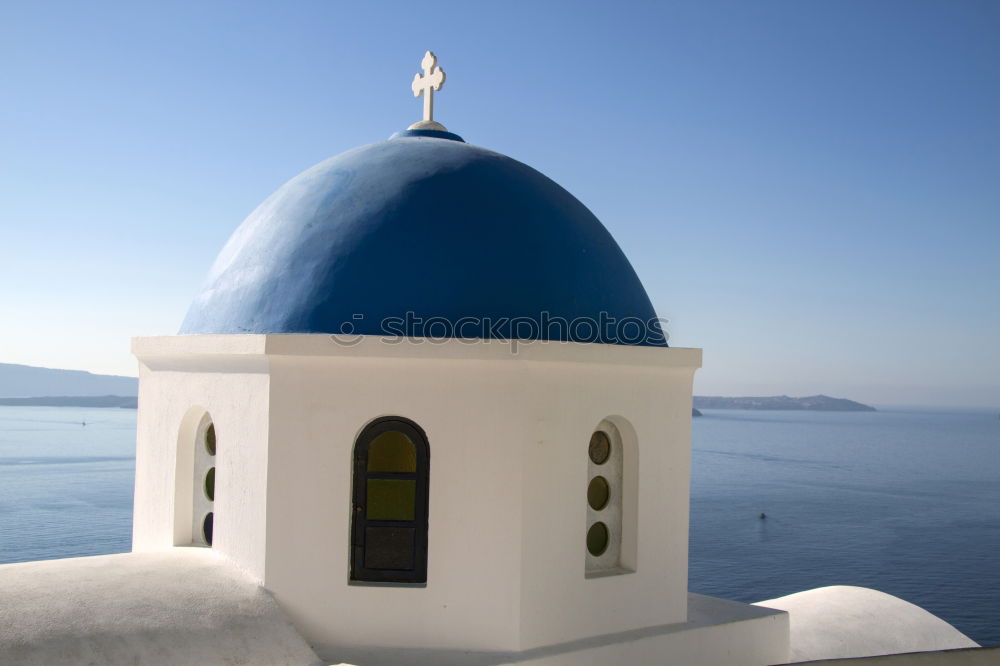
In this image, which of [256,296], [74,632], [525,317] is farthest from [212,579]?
[525,317]

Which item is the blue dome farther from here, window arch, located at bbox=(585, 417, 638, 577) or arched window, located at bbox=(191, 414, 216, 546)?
arched window, located at bbox=(191, 414, 216, 546)

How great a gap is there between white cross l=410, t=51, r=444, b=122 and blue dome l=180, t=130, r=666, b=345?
0.80 meters


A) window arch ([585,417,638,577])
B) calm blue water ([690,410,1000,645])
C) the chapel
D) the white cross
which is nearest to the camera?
the chapel

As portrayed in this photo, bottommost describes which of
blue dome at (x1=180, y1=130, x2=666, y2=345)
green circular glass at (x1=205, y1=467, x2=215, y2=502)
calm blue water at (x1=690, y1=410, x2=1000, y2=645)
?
calm blue water at (x1=690, y1=410, x2=1000, y2=645)

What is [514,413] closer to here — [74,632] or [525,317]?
[525,317]

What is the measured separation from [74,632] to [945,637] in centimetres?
761

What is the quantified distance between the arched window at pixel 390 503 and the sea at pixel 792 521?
2722cm

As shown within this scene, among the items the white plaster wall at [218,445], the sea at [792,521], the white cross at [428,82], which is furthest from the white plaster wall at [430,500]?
the sea at [792,521]

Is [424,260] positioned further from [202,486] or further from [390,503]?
[202,486]

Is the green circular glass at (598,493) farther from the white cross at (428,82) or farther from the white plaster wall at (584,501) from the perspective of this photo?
the white cross at (428,82)

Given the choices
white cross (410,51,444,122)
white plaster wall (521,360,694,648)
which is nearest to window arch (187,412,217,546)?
white plaster wall (521,360,694,648)

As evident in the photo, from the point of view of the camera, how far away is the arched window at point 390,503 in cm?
547

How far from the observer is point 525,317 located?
565 centimetres

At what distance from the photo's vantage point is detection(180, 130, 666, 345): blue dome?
5503mm
